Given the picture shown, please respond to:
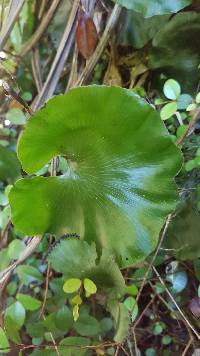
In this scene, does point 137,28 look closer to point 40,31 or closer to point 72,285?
point 40,31

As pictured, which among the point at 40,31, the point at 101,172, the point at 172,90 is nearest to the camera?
the point at 101,172

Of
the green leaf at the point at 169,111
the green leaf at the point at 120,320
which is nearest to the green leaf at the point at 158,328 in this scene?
the green leaf at the point at 120,320

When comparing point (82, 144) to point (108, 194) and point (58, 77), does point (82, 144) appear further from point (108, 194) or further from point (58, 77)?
point (58, 77)

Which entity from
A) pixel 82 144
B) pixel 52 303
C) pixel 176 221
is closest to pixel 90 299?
pixel 52 303

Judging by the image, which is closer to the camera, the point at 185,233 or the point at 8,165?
the point at 185,233

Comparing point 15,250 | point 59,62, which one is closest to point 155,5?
point 59,62
